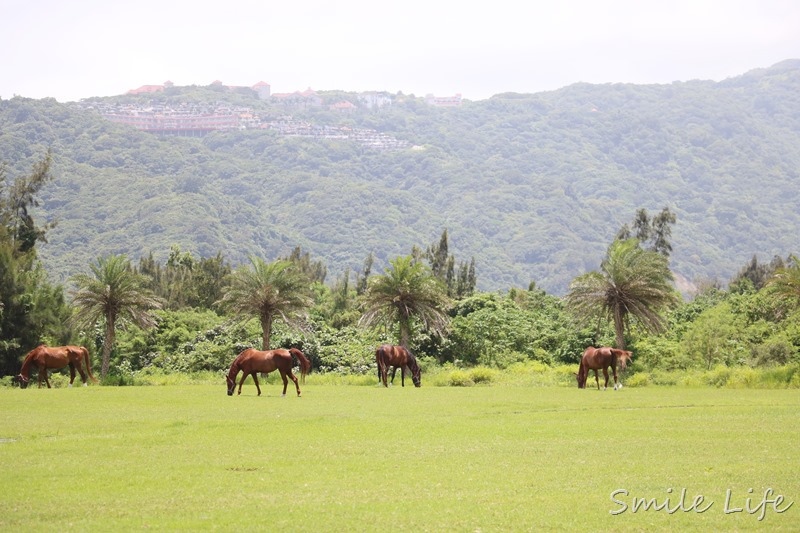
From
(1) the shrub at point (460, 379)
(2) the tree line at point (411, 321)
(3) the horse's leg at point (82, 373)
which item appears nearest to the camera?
(3) the horse's leg at point (82, 373)

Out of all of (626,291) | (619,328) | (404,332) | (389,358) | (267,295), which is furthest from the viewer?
(404,332)

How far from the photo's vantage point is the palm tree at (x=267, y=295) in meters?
48.2

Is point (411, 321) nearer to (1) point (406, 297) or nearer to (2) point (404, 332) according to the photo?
(2) point (404, 332)

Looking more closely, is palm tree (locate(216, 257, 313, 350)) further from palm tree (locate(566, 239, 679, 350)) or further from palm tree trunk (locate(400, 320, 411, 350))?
palm tree (locate(566, 239, 679, 350))

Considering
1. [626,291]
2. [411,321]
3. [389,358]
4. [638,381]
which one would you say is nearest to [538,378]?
[638,381]

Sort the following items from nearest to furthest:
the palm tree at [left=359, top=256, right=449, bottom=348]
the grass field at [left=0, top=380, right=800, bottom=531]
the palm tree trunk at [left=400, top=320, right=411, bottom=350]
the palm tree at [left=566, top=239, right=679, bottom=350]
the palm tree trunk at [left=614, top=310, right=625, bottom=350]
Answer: the grass field at [left=0, top=380, right=800, bottom=531]
the palm tree at [left=566, top=239, right=679, bottom=350]
the palm tree trunk at [left=614, top=310, right=625, bottom=350]
the palm tree at [left=359, top=256, right=449, bottom=348]
the palm tree trunk at [left=400, top=320, right=411, bottom=350]

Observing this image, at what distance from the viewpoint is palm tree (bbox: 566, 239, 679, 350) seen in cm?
4362

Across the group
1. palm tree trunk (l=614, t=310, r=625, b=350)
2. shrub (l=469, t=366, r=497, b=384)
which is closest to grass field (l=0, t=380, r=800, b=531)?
shrub (l=469, t=366, r=497, b=384)

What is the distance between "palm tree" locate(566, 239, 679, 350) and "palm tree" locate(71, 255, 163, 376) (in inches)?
829

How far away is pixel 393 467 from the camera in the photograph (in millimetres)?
15109

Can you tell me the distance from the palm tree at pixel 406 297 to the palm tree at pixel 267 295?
3.84 meters

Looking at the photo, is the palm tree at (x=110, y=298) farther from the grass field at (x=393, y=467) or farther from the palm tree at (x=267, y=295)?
the grass field at (x=393, y=467)

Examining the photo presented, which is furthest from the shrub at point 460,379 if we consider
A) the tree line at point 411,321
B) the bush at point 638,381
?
the bush at point 638,381

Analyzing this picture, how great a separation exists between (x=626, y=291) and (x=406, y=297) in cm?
1062
